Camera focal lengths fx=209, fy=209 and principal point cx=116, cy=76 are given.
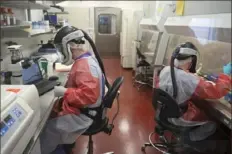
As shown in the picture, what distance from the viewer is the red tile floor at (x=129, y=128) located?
230cm

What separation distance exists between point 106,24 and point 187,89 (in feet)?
21.3

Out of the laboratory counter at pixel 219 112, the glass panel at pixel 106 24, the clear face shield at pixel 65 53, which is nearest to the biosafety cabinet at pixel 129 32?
the glass panel at pixel 106 24

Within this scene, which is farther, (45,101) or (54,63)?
(54,63)

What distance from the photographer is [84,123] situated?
1541 millimetres

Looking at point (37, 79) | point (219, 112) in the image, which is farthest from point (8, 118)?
point (219, 112)

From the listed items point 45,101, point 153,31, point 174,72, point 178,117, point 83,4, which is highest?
point 83,4

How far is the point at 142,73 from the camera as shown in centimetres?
479

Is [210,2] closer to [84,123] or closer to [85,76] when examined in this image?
[85,76]

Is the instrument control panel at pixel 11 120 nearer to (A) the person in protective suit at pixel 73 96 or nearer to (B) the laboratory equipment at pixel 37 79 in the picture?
(A) the person in protective suit at pixel 73 96

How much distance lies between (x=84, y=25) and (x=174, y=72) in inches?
220

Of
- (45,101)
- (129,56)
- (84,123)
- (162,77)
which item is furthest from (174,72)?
(129,56)

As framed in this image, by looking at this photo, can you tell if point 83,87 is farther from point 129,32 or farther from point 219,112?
point 129,32

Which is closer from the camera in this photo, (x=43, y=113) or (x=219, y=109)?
(x=43, y=113)

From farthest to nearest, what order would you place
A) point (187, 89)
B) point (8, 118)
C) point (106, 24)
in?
1. point (106, 24)
2. point (187, 89)
3. point (8, 118)
